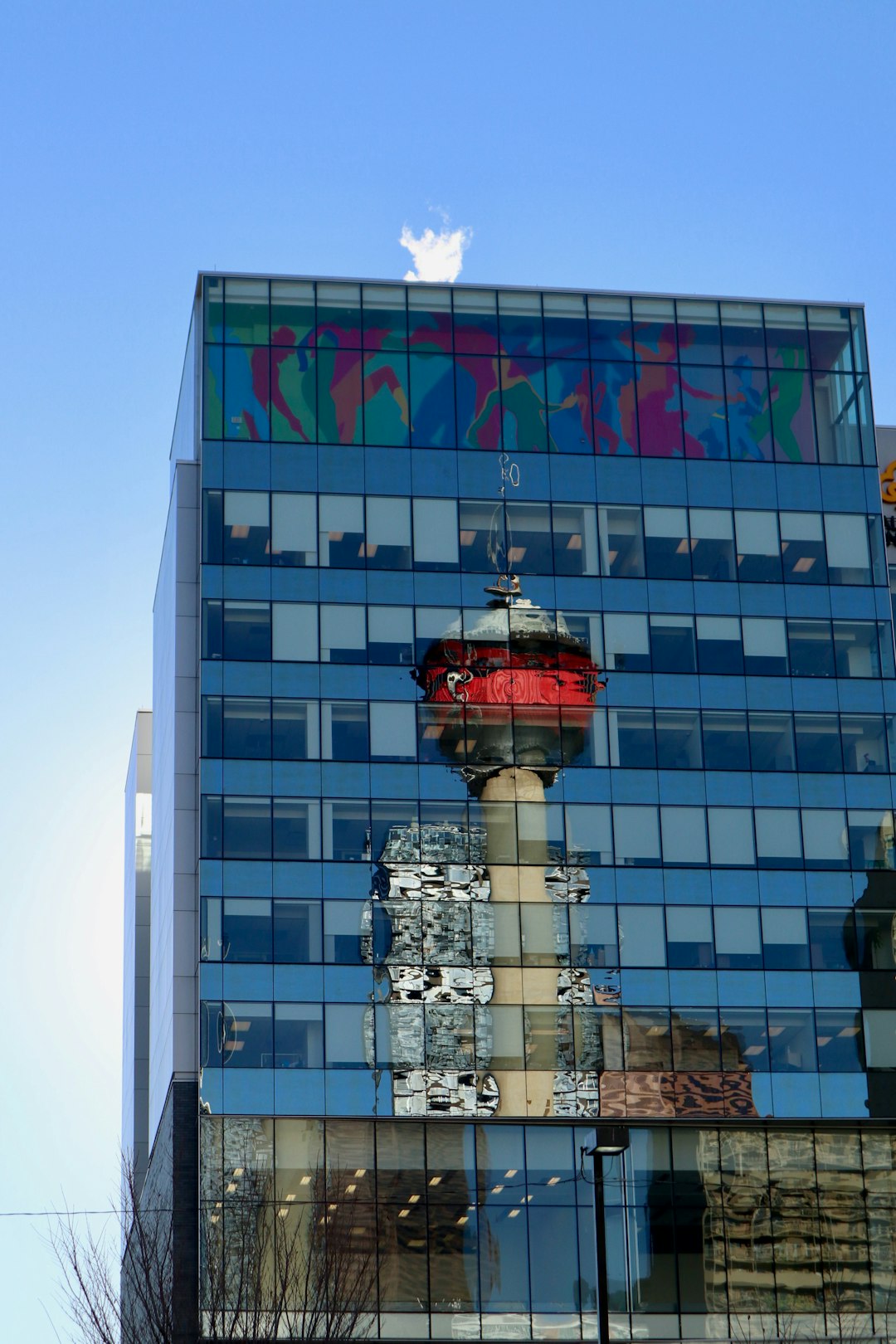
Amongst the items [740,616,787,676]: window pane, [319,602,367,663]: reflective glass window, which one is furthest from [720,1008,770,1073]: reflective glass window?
[319,602,367,663]: reflective glass window

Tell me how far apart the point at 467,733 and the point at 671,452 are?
41.2ft

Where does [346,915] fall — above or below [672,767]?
below

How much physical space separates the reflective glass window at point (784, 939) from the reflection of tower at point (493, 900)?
5.98m

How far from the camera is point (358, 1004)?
6119cm

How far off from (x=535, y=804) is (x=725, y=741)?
691 cm

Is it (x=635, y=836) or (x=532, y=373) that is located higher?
(x=532, y=373)

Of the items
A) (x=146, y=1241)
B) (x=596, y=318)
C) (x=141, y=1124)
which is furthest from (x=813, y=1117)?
(x=141, y=1124)

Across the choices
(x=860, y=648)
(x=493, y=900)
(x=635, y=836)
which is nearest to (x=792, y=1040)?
(x=635, y=836)

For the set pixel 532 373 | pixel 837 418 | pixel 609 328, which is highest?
pixel 609 328

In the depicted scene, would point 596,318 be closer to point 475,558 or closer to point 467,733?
point 475,558

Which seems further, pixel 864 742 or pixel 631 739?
pixel 864 742

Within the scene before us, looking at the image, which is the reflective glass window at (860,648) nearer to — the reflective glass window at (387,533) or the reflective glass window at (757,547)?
the reflective glass window at (757,547)

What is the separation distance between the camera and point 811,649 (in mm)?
67062

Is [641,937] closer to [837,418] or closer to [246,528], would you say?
[246,528]
